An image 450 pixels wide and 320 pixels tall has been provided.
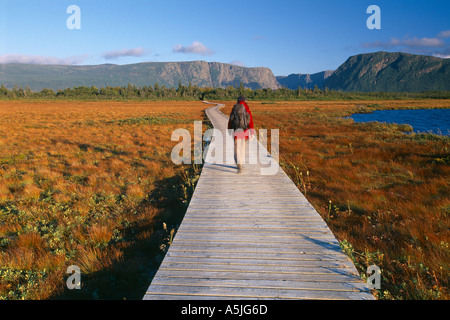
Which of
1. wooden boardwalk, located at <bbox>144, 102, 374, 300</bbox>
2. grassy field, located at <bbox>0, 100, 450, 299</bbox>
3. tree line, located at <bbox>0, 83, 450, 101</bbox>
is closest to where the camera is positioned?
wooden boardwalk, located at <bbox>144, 102, 374, 300</bbox>

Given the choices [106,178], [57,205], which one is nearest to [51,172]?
[106,178]

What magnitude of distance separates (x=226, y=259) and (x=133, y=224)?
10.5ft

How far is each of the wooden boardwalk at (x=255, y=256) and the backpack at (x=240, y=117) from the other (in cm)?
211

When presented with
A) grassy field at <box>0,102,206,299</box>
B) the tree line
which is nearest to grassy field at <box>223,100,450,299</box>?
grassy field at <box>0,102,206,299</box>

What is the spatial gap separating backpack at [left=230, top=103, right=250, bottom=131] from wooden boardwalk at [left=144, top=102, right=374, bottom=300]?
2106 mm

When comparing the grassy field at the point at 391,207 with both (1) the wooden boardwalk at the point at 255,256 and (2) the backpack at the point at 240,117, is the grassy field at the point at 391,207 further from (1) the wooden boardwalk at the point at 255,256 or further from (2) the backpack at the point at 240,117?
(2) the backpack at the point at 240,117

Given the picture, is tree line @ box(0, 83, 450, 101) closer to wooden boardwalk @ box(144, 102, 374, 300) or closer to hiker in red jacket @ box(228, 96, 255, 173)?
hiker in red jacket @ box(228, 96, 255, 173)

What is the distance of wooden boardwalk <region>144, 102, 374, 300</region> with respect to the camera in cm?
279

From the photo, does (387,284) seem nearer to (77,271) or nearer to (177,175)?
(77,271)

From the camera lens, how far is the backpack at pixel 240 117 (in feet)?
21.8

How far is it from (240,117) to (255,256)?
13.6ft

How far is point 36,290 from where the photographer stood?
346cm

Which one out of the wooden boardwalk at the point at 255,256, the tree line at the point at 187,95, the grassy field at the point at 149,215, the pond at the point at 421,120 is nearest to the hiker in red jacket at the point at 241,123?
the wooden boardwalk at the point at 255,256

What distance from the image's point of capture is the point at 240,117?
6.70 metres
